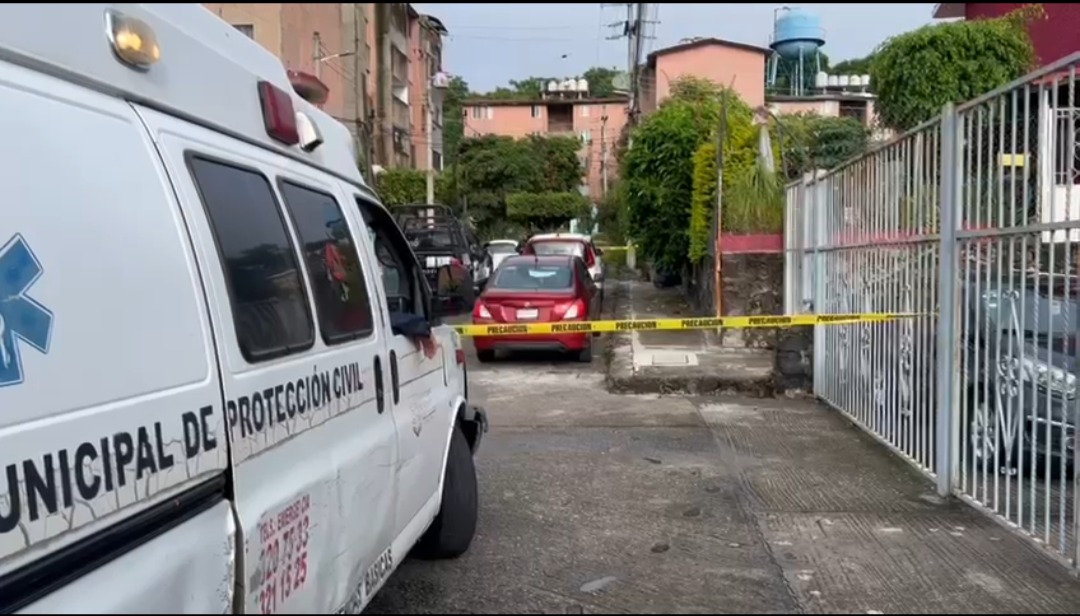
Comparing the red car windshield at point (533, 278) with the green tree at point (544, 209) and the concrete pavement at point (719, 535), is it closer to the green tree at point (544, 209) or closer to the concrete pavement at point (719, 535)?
the concrete pavement at point (719, 535)

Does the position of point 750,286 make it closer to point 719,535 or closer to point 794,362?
point 794,362

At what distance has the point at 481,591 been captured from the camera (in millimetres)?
4938

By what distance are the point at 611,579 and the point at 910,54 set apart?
15.0m

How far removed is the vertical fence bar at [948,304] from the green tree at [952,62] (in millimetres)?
11542

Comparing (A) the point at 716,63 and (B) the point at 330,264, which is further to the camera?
(A) the point at 716,63

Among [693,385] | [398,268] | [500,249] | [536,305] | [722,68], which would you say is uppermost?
[722,68]

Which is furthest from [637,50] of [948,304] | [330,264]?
[330,264]

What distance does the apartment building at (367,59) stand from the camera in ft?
87.5

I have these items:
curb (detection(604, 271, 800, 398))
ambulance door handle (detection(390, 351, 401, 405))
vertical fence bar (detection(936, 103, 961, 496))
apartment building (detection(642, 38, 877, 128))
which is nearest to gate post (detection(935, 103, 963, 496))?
vertical fence bar (detection(936, 103, 961, 496))

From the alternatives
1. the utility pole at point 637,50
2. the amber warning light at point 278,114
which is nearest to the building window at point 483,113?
the utility pole at point 637,50

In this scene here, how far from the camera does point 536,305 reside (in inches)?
526

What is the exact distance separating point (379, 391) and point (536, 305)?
939 centimetres

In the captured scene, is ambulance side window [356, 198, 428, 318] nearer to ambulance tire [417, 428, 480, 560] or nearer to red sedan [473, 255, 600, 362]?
ambulance tire [417, 428, 480, 560]

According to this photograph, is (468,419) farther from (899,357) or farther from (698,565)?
(899,357)
